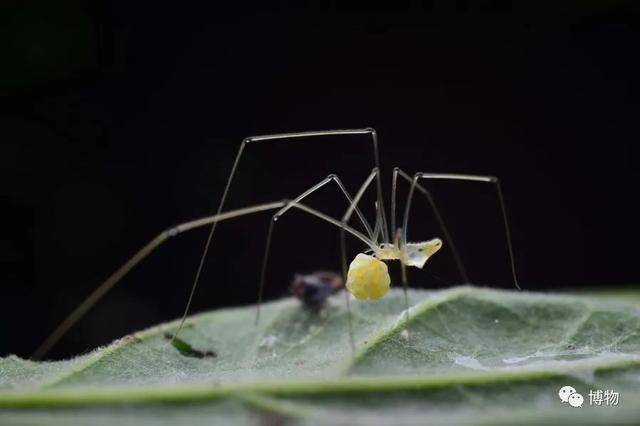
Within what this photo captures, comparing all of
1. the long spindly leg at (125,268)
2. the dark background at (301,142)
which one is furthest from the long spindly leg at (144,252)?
the dark background at (301,142)

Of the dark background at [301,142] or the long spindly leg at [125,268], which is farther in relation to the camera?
the dark background at [301,142]

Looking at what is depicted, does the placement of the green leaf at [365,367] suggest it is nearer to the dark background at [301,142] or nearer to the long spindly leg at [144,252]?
the long spindly leg at [144,252]

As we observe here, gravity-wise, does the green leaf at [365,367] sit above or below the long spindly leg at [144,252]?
below

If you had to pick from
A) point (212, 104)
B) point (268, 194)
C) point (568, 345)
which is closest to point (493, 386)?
point (568, 345)

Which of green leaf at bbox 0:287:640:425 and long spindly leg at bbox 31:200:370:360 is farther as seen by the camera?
long spindly leg at bbox 31:200:370:360

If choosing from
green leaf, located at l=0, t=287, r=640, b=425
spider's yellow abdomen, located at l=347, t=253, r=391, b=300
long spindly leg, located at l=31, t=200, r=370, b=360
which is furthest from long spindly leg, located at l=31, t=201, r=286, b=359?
spider's yellow abdomen, located at l=347, t=253, r=391, b=300

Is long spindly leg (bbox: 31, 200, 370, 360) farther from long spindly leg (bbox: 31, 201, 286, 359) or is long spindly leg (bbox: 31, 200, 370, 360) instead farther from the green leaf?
the green leaf

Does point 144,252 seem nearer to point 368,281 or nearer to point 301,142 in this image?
point 368,281

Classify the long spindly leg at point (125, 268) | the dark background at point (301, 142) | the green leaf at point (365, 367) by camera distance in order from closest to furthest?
the green leaf at point (365, 367), the long spindly leg at point (125, 268), the dark background at point (301, 142)

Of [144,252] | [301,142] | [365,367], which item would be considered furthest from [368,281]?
[301,142]
